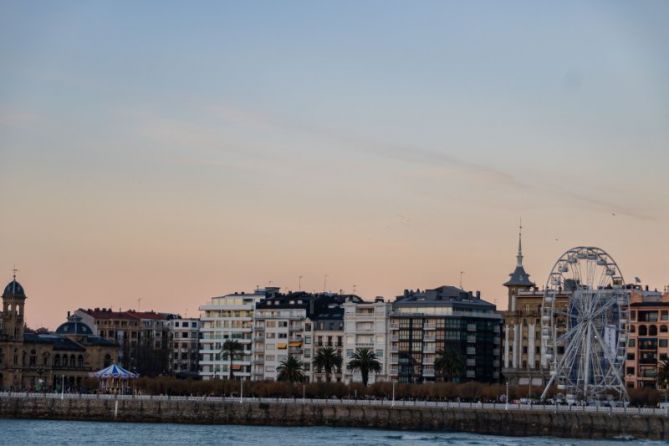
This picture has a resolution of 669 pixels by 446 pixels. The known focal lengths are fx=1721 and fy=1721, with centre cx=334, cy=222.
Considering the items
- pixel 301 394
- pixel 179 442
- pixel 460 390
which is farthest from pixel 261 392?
pixel 179 442

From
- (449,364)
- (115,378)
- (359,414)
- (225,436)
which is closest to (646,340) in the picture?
(449,364)

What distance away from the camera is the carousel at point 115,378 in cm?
16462

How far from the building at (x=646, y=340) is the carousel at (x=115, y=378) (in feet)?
181

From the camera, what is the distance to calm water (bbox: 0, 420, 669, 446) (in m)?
126

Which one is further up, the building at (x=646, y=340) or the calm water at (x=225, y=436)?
the building at (x=646, y=340)

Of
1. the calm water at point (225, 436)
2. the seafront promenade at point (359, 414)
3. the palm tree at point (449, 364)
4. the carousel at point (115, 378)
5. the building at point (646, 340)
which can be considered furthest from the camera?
the palm tree at point (449, 364)

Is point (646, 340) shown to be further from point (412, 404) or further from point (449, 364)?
point (412, 404)

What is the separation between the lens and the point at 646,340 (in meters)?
191

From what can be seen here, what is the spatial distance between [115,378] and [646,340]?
58.6 metres

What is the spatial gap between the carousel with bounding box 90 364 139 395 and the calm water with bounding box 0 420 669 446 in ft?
54.1

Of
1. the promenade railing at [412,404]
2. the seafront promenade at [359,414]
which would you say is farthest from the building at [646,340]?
the seafront promenade at [359,414]

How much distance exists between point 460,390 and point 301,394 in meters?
16.2

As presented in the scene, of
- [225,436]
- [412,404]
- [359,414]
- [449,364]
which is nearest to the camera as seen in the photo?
[225,436]

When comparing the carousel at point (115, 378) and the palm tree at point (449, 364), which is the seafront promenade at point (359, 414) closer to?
the carousel at point (115, 378)
